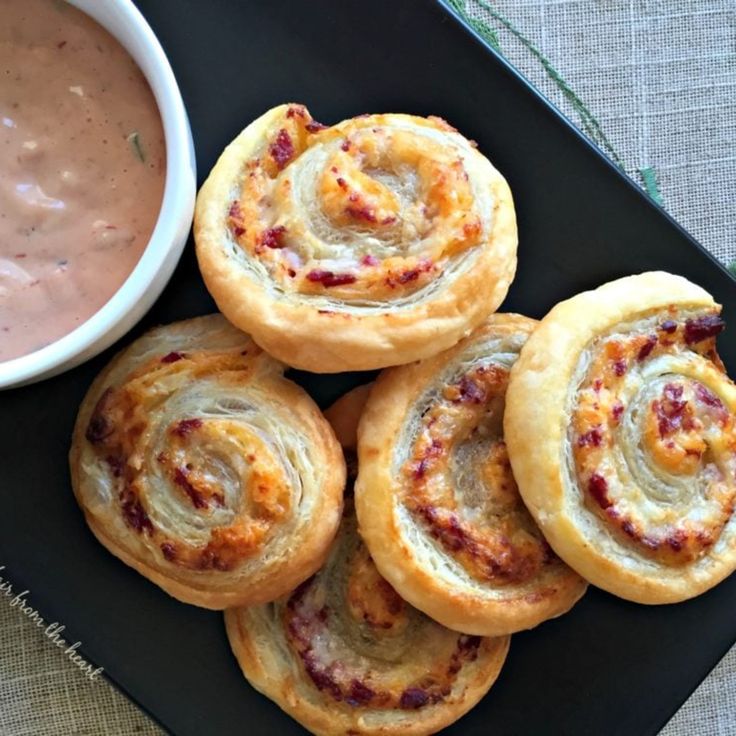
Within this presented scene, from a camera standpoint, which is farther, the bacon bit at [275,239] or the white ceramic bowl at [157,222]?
the bacon bit at [275,239]

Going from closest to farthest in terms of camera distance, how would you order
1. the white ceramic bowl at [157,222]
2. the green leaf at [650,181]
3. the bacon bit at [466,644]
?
the white ceramic bowl at [157,222], the bacon bit at [466,644], the green leaf at [650,181]

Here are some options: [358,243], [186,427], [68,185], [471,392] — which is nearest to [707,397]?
[471,392]

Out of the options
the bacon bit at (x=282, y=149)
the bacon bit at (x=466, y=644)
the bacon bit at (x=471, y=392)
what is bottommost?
the bacon bit at (x=466, y=644)

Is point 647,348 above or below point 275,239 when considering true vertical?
below

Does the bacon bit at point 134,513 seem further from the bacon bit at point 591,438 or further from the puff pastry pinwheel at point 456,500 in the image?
the bacon bit at point 591,438

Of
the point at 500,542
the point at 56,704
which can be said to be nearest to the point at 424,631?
the point at 500,542

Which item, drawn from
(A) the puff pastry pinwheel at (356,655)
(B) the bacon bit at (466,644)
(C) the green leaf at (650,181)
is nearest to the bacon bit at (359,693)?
(A) the puff pastry pinwheel at (356,655)

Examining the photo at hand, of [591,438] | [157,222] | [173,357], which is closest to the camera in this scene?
[157,222]

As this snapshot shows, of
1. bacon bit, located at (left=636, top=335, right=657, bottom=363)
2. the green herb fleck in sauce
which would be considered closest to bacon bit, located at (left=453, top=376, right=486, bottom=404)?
bacon bit, located at (left=636, top=335, right=657, bottom=363)

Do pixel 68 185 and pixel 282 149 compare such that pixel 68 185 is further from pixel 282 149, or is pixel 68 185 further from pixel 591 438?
pixel 591 438
